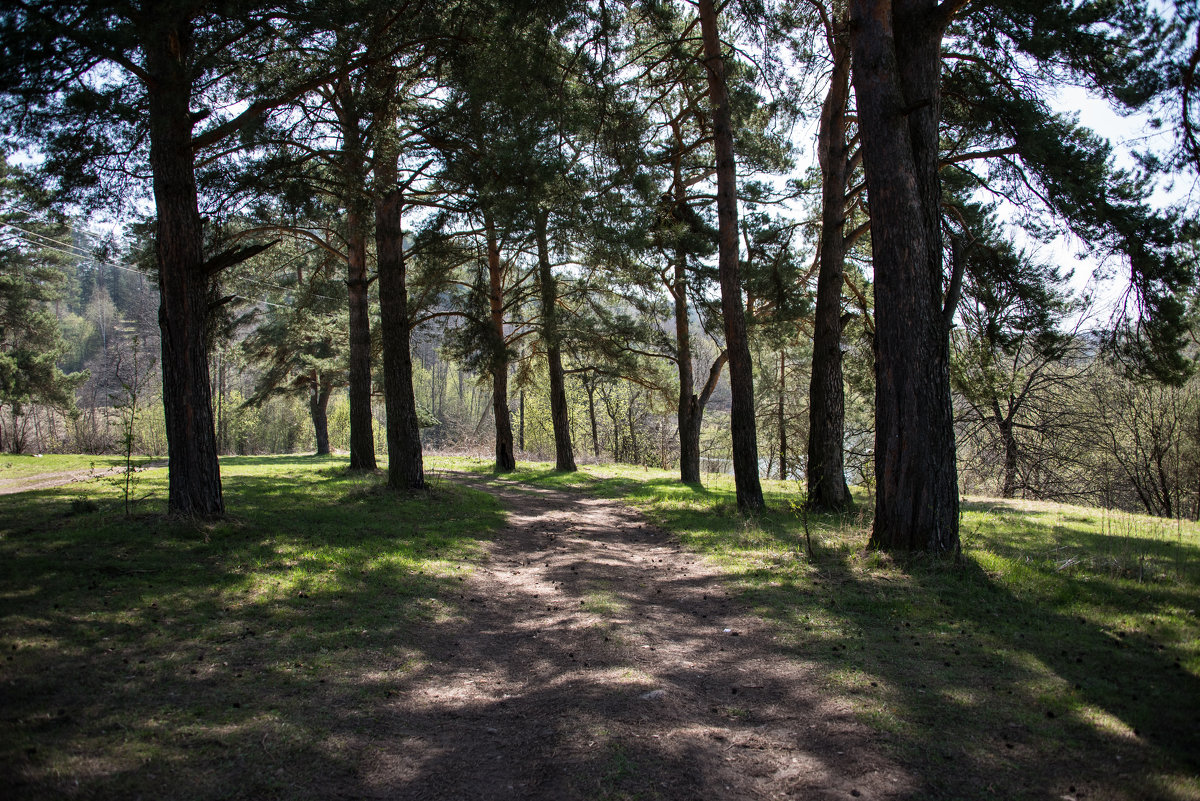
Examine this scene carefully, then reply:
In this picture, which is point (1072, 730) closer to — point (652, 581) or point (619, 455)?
point (652, 581)

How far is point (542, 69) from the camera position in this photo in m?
8.51

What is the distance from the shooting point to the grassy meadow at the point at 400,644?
2836 millimetres

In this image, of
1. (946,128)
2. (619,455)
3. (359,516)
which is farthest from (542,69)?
(619,455)

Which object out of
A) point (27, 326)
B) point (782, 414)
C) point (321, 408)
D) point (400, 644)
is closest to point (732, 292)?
point (400, 644)

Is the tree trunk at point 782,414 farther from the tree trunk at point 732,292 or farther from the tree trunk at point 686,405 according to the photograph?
the tree trunk at point 732,292

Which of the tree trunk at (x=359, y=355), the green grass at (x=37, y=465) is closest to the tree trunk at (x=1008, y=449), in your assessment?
the tree trunk at (x=359, y=355)

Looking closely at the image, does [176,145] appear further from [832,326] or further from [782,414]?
[782,414]

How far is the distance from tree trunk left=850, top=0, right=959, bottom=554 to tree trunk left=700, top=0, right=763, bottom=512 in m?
3.75

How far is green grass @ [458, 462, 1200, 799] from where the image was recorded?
2.81 m

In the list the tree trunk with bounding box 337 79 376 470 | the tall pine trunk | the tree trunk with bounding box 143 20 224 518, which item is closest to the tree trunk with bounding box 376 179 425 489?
the tree trunk with bounding box 337 79 376 470

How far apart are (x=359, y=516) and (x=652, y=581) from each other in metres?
4.65

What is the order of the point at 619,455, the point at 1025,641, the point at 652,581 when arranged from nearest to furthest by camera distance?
the point at 1025,641 → the point at 652,581 → the point at 619,455

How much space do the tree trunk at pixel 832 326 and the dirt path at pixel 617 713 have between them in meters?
4.87

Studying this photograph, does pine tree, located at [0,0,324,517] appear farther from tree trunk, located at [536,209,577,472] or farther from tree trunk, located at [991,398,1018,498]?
tree trunk, located at [991,398,1018,498]
